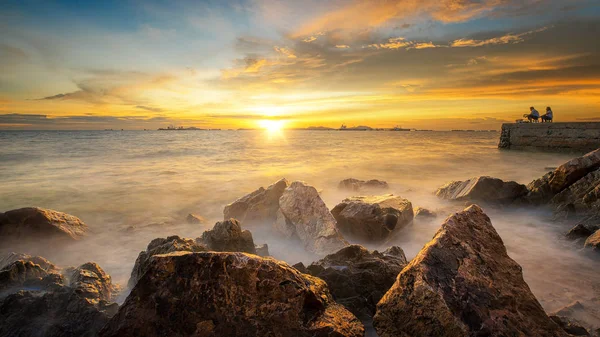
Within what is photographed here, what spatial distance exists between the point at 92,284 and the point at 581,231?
28.6 ft

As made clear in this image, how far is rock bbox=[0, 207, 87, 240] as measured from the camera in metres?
6.75

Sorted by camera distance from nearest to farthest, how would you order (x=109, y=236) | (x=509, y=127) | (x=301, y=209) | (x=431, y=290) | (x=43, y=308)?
1. (x=431, y=290)
2. (x=43, y=308)
3. (x=301, y=209)
4. (x=109, y=236)
5. (x=509, y=127)

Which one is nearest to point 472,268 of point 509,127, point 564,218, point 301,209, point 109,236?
point 301,209

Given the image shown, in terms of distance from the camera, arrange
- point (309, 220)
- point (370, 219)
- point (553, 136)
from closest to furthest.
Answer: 1. point (309, 220)
2. point (370, 219)
3. point (553, 136)

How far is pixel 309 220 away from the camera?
6.59m

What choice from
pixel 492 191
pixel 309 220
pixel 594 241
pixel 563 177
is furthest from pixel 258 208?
pixel 563 177

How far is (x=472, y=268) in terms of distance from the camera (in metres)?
2.84

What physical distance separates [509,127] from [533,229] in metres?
27.4

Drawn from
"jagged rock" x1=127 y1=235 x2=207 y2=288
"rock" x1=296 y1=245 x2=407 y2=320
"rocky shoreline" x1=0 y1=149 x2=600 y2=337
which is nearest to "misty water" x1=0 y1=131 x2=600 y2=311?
"jagged rock" x1=127 y1=235 x2=207 y2=288

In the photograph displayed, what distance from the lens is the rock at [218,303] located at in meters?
2.54

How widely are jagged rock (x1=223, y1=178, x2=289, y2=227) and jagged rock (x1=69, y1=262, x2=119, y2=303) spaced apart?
359 centimetres

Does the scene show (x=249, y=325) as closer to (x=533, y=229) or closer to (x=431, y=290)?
(x=431, y=290)

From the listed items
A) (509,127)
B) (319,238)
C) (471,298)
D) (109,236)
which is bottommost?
(109,236)

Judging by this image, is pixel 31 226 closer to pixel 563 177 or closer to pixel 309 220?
pixel 309 220
